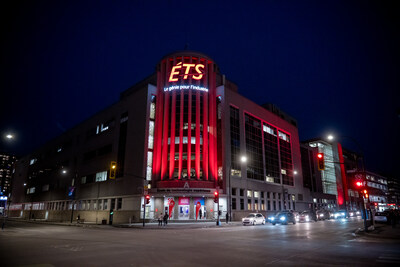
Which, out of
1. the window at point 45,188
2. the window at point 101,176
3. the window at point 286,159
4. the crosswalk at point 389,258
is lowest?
the crosswalk at point 389,258

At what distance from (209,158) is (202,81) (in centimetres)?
1700

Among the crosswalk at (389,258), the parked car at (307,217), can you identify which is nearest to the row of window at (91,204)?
the parked car at (307,217)

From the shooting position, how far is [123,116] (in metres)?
61.1

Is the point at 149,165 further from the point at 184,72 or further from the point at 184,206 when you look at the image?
the point at 184,72

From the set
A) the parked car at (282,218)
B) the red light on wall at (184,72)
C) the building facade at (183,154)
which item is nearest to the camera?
the parked car at (282,218)

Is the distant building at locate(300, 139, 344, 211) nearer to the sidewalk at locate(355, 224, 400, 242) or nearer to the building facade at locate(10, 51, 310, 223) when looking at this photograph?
the building facade at locate(10, 51, 310, 223)

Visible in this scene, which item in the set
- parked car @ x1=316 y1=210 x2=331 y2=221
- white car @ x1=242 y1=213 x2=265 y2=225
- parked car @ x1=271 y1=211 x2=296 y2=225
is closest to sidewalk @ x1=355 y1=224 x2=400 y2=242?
parked car @ x1=271 y1=211 x2=296 y2=225

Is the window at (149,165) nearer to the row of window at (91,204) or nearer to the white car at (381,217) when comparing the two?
the row of window at (91,204)

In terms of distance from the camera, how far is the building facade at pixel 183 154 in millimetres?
48188

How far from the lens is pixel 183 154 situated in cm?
5012

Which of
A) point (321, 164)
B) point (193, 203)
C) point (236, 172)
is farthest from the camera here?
point (236, 172)

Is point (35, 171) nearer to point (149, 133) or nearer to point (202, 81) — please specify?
point (149, 133)

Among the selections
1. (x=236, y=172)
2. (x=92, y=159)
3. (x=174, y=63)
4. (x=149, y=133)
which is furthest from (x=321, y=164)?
(x=92, y=159)

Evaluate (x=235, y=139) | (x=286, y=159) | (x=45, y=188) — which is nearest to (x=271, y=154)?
(x=286, y=159)
